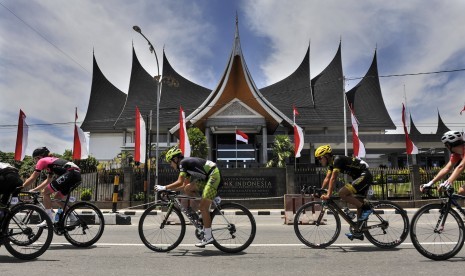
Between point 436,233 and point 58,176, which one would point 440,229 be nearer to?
point 436,233

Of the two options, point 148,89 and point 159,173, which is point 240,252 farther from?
point 148,89

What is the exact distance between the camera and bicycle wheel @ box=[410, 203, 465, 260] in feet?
14.1

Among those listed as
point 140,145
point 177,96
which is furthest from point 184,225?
point 177,96

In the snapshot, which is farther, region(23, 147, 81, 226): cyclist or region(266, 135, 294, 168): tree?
region(266, 135, 294, 168): tree

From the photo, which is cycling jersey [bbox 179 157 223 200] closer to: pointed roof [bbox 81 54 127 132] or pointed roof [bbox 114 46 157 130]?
pointed roof [bbox 114 46 157 130]

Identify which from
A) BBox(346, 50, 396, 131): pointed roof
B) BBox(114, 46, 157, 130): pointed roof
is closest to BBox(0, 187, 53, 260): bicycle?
BBox(114, 46, 157, 130): pointed roof

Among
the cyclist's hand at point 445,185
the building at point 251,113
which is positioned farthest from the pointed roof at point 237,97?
the cyclist's hand at point 445,185

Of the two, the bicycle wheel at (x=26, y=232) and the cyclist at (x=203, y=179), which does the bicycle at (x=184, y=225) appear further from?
the bicycle wheel at (x=26, y=232)

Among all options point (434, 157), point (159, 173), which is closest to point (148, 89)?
point (159, 173)

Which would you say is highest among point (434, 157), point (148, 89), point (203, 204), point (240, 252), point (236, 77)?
point (148, 89)

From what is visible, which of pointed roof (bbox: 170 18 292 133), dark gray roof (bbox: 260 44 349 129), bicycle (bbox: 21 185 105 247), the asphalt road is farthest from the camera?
dark gray roof (bbox: 260 44 349 129)

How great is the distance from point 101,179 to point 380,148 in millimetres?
30461

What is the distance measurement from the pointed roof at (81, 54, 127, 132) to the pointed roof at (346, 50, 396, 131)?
32197 mm

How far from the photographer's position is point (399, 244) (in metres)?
5.13
